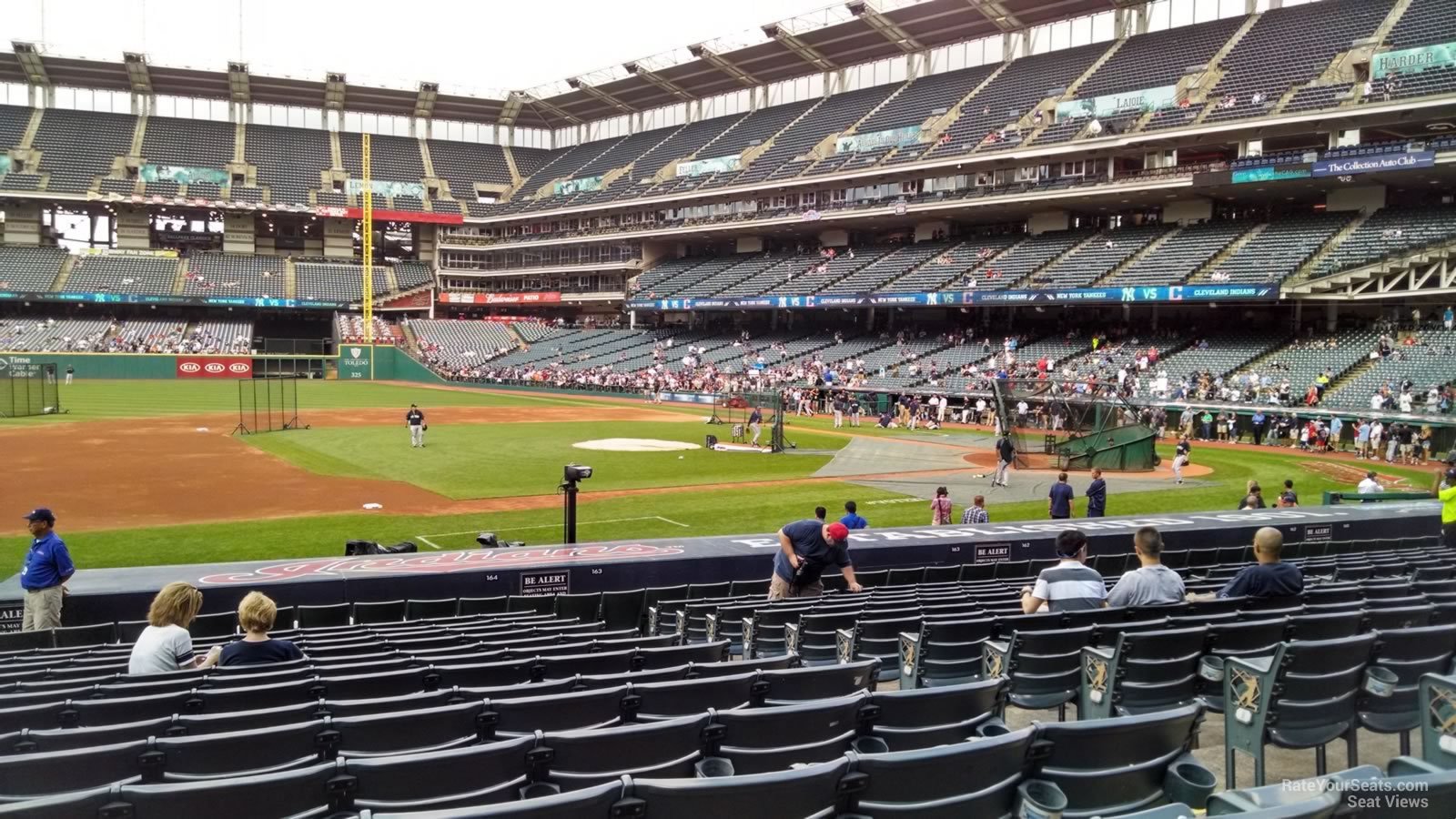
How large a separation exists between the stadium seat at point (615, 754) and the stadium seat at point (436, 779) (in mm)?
131

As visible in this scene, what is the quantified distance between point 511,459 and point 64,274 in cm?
6826

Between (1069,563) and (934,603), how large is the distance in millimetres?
1410

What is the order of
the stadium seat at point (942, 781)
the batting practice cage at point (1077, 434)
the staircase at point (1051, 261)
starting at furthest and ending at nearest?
the staircase at point (1051, 261) < the batting practice cage at point (1077, 434) < the stadium seat at point (942, 781)

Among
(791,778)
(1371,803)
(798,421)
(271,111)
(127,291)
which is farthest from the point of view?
(271,111)

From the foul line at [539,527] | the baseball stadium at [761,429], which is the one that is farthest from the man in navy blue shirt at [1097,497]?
the foul line at [539,527]

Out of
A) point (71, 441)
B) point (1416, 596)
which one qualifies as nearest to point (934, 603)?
point (1416, 596)

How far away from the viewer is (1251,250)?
46344 millimetres

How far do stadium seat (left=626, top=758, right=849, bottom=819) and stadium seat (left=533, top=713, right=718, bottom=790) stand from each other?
753mm

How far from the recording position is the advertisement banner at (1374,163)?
39.3 metres

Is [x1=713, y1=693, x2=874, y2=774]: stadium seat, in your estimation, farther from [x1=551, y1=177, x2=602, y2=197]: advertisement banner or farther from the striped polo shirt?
[x1=551, y1=177, x2=602, y2=197]: advertisement banner

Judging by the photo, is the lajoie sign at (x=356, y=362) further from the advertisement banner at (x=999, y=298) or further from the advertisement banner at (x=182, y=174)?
the advertisement banner at (x=182, y=174)

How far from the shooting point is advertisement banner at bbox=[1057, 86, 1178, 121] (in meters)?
52.2

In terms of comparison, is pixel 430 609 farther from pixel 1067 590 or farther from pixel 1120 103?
pixel 1120 103

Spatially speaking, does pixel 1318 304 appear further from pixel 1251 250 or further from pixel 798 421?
pixel 798 421
